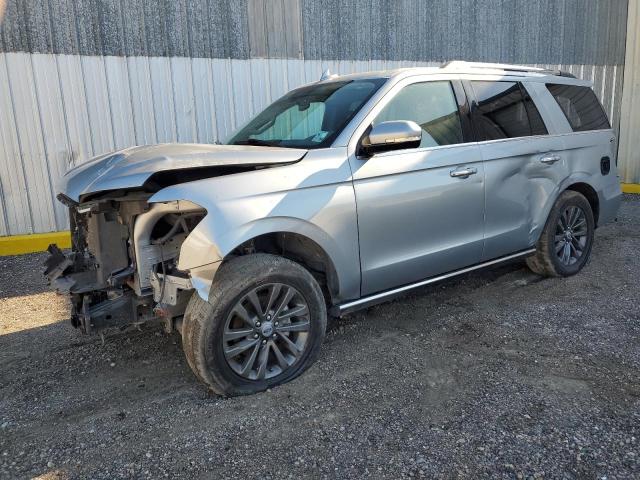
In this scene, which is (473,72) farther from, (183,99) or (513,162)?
(183,99)

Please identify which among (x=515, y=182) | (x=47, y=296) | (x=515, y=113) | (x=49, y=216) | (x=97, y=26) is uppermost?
(x=97, y=26)

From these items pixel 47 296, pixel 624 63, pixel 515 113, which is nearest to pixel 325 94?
pixel 515 113

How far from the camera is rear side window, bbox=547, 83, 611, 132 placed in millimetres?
5168

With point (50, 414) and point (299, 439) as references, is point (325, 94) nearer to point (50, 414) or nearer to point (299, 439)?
point (299, 439)

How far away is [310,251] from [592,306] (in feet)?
8.69

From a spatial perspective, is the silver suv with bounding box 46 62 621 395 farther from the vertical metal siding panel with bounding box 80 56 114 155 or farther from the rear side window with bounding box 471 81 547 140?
the vertical metal siding panel with bounding box 80 56 114 155

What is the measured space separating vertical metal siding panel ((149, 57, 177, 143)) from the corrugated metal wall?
0.04 ft

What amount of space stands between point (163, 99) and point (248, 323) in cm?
503

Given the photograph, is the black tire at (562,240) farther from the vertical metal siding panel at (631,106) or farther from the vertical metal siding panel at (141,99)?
the vertical metal siding panel at (631,106)

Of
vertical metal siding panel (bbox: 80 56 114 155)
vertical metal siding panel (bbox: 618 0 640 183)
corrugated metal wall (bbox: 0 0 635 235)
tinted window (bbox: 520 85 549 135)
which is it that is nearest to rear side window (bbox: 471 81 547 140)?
tinted window (bbox: 520 85 549 135)

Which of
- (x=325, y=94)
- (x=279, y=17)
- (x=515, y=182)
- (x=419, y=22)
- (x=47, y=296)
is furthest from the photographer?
(x=419, y=22)

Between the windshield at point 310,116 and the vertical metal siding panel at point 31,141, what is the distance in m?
3.57

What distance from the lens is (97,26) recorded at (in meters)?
6.82

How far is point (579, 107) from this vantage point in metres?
5.35
